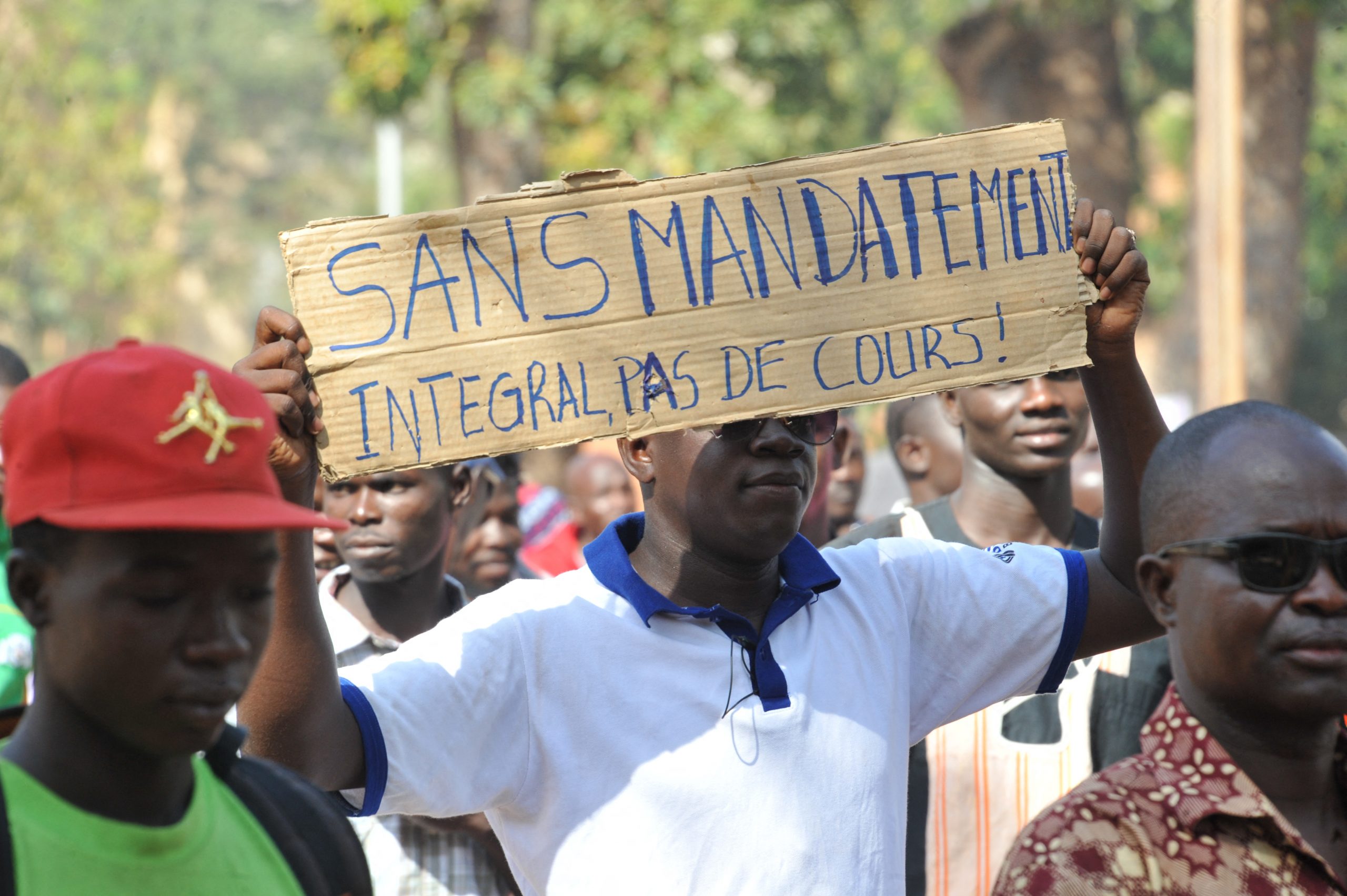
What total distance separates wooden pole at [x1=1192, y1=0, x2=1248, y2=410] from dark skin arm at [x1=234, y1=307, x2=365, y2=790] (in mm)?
9207

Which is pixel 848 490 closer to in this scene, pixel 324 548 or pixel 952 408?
pixel 952 408

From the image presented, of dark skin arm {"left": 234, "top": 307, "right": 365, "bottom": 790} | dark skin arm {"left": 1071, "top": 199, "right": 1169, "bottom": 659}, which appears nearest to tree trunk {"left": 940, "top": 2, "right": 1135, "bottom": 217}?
dark skin arm {"left": 1071, "top": 199, "right": 1169, "bottom": 659}

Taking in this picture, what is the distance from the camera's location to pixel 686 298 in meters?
2.70

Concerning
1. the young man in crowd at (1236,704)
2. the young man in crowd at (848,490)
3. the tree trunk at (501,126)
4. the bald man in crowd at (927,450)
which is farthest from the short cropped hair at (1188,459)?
the tree trunk at (501,126)

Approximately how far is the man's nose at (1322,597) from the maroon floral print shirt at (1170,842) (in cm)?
23

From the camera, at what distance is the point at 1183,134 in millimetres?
22203

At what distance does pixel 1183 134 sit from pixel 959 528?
64.0 feet

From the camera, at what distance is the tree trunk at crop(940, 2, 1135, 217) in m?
15.4

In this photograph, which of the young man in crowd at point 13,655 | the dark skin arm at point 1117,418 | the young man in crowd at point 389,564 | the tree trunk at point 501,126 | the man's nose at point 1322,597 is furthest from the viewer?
the tree trunk at point 501,126

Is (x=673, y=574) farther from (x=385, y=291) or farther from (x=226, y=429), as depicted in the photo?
(x=226, y=429)

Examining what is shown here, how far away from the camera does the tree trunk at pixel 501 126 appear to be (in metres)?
12.1

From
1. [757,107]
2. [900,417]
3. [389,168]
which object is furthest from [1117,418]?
[389,168]

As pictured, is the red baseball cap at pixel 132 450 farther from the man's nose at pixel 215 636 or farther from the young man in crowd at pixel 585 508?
the young man in crowd at pixel 585 508

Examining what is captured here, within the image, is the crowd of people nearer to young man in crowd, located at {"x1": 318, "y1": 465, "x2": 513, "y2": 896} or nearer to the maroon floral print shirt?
the maroon floral print shirt
